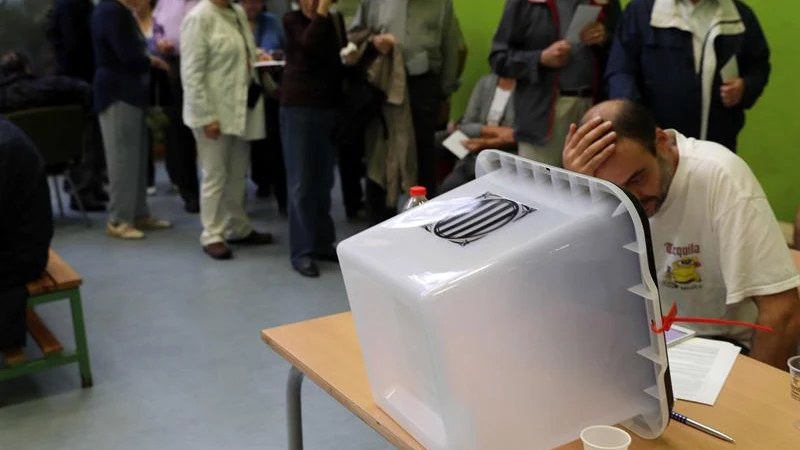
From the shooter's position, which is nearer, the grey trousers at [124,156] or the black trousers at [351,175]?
the grey trousers at [124,156]

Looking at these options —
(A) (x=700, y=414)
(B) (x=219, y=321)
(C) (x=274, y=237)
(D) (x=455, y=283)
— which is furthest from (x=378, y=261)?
(C) (x=274, y=237)

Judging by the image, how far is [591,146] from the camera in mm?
1707

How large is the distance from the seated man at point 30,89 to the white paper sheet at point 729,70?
345cm

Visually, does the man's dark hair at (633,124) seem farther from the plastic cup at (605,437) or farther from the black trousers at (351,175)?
the black trousers at (351,175)

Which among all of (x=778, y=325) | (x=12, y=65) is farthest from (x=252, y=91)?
(x=778, y=325)

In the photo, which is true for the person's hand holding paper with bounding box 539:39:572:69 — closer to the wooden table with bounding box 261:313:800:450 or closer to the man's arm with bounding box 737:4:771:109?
the man's arm with bounding box 737:4:771:109

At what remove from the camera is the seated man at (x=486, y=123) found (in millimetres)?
4121


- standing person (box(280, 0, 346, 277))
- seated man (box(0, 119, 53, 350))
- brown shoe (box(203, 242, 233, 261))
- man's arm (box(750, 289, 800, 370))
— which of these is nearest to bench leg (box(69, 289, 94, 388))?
seated man (box(0, 119, 53, 350))

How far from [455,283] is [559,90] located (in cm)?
269

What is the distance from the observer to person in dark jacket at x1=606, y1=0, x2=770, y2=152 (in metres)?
3.13

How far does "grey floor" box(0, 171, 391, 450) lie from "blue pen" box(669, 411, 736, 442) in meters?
1.42

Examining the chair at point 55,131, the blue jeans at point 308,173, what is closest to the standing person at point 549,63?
the blue jeans at point 308,173

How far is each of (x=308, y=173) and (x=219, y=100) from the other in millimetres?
593

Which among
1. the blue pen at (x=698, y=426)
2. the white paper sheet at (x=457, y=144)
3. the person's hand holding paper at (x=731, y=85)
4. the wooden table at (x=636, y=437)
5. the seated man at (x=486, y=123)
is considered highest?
the person's hand holding paper at (x=731, y=85)
